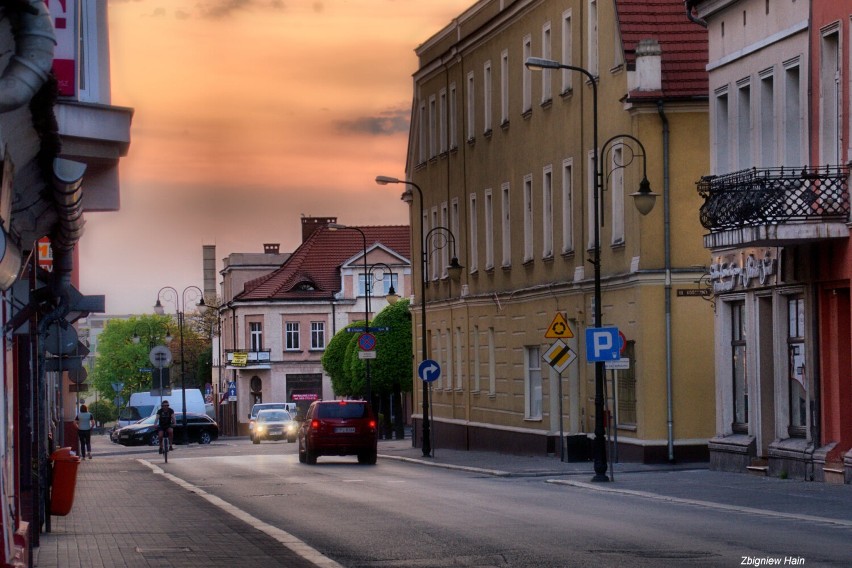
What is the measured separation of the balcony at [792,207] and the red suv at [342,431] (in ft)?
56.3

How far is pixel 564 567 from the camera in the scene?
16094 millimetres

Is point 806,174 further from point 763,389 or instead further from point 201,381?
point 201,381

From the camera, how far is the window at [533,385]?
157 ft

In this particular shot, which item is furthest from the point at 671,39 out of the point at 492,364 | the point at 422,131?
the point at 422,131

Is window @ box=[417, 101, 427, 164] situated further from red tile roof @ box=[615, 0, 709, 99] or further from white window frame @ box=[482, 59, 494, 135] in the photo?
red tile roof @ box=[615, 0, 709, 99]

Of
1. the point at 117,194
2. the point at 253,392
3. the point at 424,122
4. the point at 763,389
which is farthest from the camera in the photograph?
the point at 253,392

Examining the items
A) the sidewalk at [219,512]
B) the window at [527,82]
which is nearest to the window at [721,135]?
the sidewalk at [219,512]

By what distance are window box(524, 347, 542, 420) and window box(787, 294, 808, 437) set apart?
1594 centimetres

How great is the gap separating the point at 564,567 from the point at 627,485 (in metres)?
15.0

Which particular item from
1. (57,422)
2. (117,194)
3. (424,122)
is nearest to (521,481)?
(117,194)

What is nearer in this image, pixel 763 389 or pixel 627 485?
pixel 627 485

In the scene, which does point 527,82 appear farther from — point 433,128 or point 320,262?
point 320,262

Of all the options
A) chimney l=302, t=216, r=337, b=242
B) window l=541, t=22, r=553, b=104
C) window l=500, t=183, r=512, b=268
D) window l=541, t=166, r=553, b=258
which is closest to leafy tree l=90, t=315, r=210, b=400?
chimney l=302, t=216, r=337, b=242

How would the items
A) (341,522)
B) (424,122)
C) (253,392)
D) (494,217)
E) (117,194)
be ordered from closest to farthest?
(117,194) < (341,522) < (494,217) < (424,122) < (253,392)
